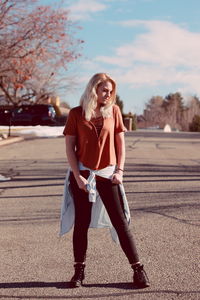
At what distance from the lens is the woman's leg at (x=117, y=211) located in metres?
4.64

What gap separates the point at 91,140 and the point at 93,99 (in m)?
0.34

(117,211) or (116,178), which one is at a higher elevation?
(116,178)

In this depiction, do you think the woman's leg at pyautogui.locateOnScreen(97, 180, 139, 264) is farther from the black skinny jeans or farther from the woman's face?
the woman's face

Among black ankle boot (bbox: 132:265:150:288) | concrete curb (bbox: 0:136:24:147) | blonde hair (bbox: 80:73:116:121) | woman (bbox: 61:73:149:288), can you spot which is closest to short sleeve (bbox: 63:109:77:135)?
woman (bbox: 61:73:149:288)

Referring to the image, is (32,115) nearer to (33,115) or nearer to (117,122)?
(33,115)

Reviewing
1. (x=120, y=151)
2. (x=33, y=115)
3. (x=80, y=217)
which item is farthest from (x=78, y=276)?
(x=33, y=115)

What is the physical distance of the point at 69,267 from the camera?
5285 millimetres

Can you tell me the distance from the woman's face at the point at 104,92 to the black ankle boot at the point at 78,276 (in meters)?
1.40

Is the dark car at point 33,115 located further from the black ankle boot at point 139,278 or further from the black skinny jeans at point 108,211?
the black ankle boot at point 139,278

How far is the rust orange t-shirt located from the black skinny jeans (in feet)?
0.58

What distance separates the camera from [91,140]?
4562 mm

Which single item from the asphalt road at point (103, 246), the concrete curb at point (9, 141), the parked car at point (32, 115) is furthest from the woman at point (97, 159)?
the parked car at point (32, 115)

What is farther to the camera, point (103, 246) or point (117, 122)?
point (103, 246)

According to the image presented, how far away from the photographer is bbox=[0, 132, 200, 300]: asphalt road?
4605mm
